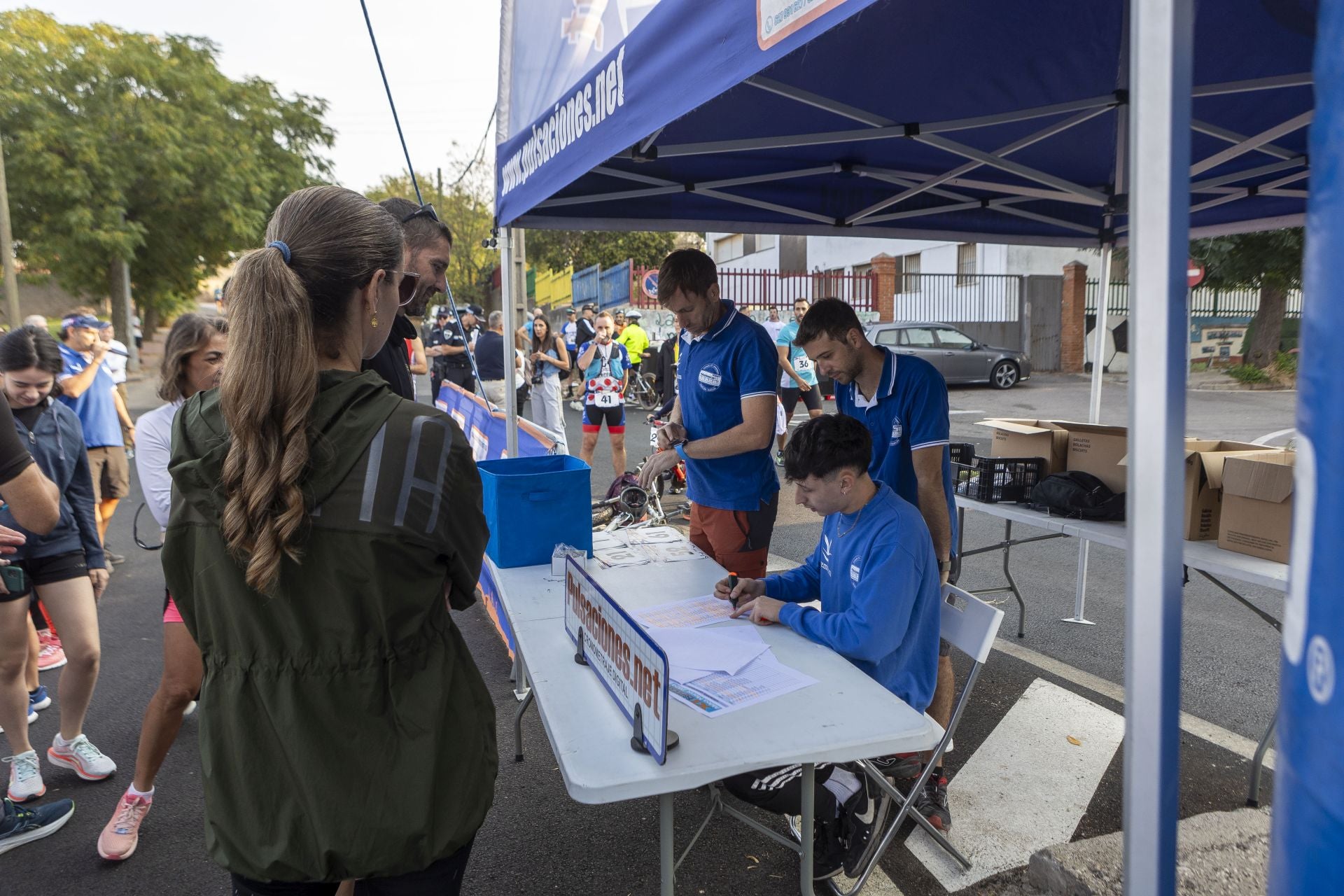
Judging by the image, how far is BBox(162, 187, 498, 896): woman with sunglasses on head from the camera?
1167 millimetres

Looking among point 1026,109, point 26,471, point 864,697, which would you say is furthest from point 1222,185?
point 26,471

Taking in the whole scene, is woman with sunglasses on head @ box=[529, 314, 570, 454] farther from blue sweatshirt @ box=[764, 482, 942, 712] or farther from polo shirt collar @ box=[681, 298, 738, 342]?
blue sweatshirt @ box=[764, 482, 942, 712]

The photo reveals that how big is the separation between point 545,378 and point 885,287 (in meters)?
14.9

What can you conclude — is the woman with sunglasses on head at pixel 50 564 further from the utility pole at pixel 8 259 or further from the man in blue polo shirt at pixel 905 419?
the utility pole at pixel 8 259

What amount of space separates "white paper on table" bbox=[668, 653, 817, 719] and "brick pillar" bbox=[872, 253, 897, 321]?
2143 centimetres

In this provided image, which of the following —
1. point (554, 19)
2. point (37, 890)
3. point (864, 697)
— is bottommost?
point (37, 890)

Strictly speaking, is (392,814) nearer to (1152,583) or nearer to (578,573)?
(578,573)

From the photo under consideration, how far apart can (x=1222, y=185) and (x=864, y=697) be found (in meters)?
3.55

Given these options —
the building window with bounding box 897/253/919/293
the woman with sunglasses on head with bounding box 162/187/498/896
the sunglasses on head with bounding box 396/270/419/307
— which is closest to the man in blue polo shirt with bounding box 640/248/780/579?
the sunglasses on head with bounding box 396/270/419/307

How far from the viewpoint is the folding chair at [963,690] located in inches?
91.5

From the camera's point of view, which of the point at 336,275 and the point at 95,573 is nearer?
the point at 336,275

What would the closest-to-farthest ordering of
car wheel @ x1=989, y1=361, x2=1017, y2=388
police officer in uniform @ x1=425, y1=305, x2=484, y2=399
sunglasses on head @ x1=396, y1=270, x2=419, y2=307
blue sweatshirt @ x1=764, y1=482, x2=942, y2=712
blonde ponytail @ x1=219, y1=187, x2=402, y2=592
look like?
blonde ponytail @ x1=219, y1=187, x2=402, y2=592 < sunglasses on head @ x1=396, y1=270, x2=419, y2=307 < blue sweatshirt @ x1=764, y1=482, x2=942, y2=712 < police officer in uniform @ x1=425, y1=305, x2=484, y2=399 < car wheel @ x1=989, y1=361, x2=1017, y2=388

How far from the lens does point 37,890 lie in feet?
8.59

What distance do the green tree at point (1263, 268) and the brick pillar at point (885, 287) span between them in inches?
282
